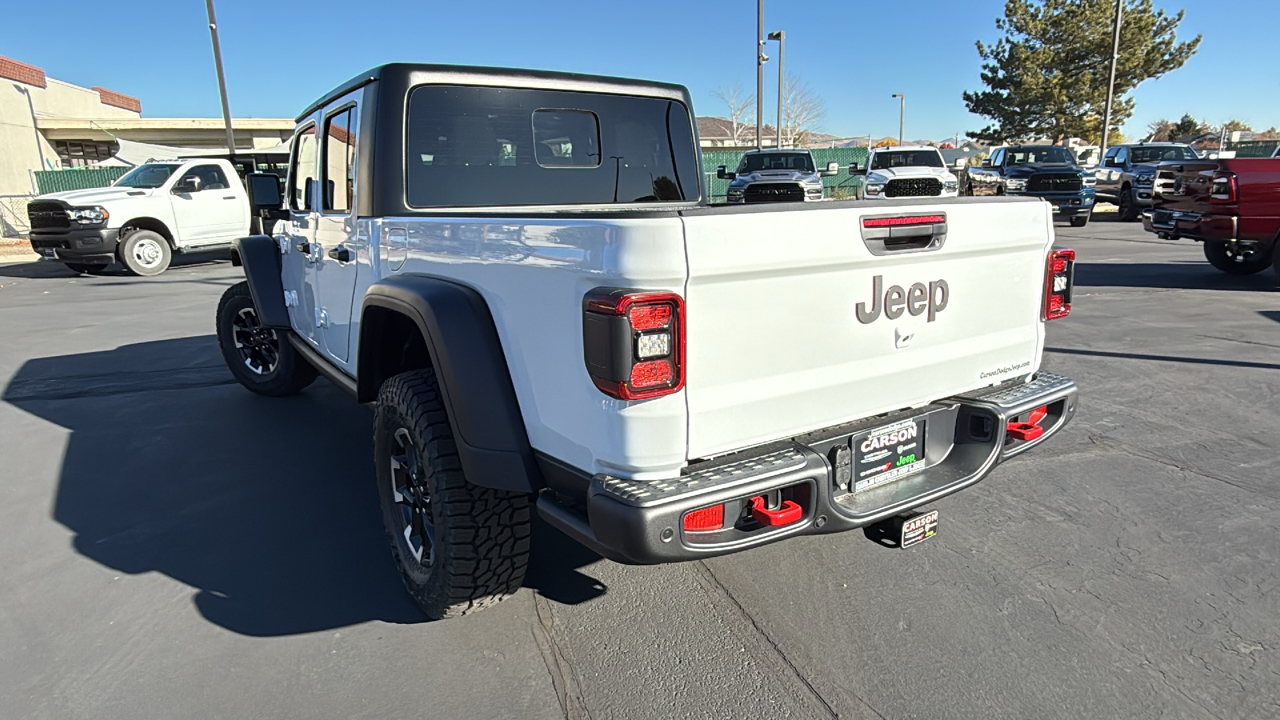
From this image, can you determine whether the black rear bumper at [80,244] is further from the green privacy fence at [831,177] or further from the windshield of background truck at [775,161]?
the green privacy fence at [831,177]

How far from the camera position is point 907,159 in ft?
60.9

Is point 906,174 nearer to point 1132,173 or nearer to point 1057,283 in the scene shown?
point 1132,173

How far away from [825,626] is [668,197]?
2.54 meters

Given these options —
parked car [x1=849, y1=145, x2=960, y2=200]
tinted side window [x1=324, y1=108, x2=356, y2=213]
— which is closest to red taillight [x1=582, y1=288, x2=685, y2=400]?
tinted side window [x1=324, y1=108, x2=356, y2=213]

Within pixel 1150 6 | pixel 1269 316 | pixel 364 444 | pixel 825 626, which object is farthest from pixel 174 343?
pixel 1150 6

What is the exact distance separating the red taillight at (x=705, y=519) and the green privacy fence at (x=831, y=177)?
22.9 metres

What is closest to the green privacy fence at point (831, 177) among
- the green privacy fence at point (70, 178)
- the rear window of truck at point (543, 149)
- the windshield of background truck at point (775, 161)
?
the windshield of background truck at point (775, 161)

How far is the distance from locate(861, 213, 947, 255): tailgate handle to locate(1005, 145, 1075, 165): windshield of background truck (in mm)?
17646

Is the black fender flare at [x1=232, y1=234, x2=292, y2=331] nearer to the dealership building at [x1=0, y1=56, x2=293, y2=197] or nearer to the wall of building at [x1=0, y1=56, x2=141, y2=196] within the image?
the dealership building at [x1=0, y1=56, x2=293, y2=197]

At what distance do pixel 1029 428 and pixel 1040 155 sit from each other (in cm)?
1772

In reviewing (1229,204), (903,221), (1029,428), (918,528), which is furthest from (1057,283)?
(1229,204)

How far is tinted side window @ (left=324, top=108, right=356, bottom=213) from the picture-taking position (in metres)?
3.55

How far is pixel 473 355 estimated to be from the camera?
7.98ft

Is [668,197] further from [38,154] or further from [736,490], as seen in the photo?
[38,154]
